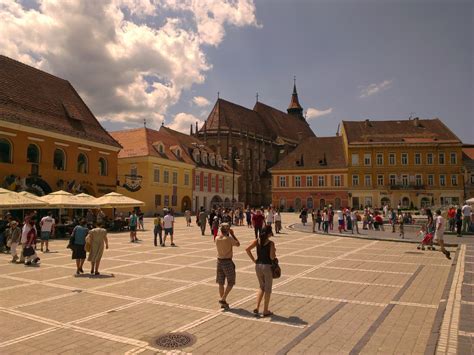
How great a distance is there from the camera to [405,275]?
35.2 feet

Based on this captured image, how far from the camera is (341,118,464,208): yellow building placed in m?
54.5

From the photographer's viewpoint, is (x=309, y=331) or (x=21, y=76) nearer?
(x=309, y=331)

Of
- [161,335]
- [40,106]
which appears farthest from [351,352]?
[40,106]

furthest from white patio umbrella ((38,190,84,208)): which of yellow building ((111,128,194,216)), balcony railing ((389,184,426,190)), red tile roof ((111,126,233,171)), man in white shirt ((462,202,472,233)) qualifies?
balcony railing ((389,184,426,190))

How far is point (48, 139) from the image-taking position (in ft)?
91.8

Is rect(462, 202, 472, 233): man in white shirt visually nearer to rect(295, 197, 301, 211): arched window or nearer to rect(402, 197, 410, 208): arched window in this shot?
rect(402, 197, 410, 208): arched window

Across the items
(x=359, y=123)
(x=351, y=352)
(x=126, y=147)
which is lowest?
(x=351, y=352)

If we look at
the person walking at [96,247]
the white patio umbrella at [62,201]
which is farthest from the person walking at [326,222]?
the person walking at [96,247]

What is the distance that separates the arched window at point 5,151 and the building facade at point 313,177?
137 feet

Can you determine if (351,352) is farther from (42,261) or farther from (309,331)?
(42,261)

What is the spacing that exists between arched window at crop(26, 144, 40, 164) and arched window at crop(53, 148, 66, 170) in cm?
145

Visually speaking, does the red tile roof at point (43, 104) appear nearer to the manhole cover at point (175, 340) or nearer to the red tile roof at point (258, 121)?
the manhole cover at point (175, 340)

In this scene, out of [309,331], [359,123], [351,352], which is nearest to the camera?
[351,352]

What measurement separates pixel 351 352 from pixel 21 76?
31.6 m
